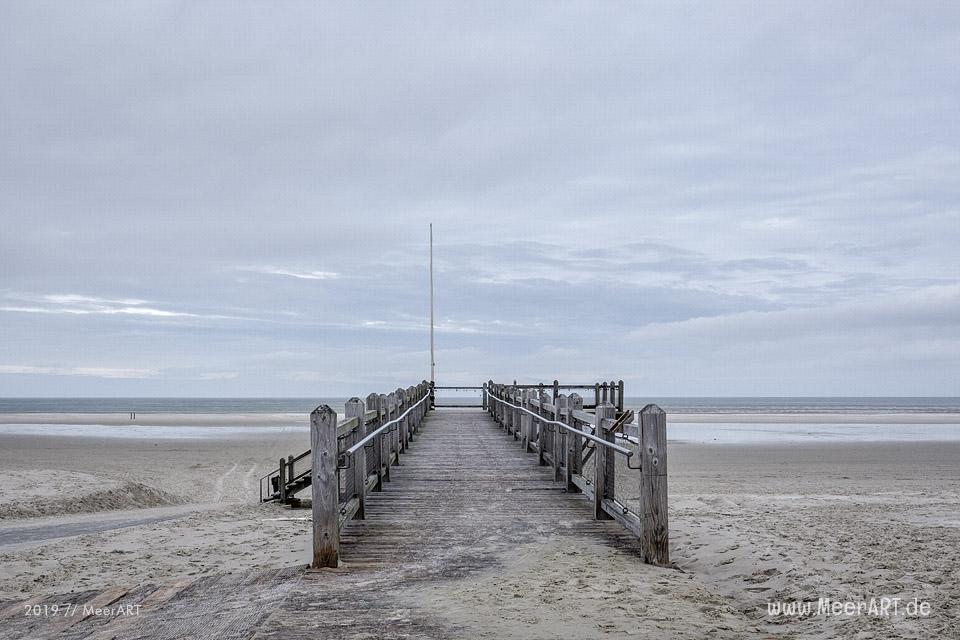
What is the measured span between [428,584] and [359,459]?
2.60 meters

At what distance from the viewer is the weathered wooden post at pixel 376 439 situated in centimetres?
983

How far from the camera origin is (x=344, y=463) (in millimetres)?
6766

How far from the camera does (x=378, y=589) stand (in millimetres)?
5590

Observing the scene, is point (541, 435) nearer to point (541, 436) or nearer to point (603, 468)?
point (541, 436)

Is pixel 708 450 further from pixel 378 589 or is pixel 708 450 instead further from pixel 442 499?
pixel 378 589

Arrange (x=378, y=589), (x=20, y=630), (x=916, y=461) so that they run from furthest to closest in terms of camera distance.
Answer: (x=916, y=461) → (x=378, y=589) → (x=20, y=630)

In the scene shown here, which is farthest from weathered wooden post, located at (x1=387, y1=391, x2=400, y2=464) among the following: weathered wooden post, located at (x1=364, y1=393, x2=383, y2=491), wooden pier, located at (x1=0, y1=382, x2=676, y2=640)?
weathered wooden post, located at (x1=364, y1=393, x2=383, y2=491)

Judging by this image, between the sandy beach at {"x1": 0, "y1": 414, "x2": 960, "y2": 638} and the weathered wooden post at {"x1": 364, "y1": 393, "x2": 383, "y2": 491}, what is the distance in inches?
51.9

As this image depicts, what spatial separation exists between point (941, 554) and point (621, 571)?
10.3 feet

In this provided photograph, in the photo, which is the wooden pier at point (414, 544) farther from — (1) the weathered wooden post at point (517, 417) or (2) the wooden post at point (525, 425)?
(1) the weathered wooden post at point (517, 417)

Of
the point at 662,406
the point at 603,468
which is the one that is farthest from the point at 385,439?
the point at 662,406

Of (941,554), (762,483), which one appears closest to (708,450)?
(762,483)

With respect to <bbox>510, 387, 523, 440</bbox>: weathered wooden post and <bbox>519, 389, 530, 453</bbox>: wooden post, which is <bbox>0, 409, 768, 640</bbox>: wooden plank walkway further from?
<bbox>510, 387, 523, 440</bbox>: weathered wooden post

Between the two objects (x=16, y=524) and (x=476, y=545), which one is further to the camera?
(x=16, y=524)
